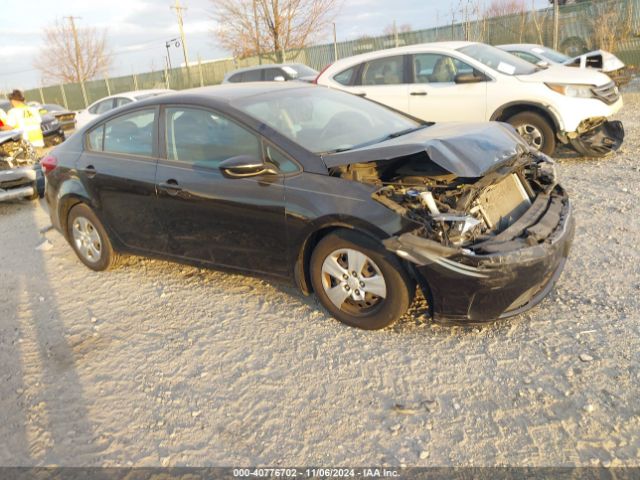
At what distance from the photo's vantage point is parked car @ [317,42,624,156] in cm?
705

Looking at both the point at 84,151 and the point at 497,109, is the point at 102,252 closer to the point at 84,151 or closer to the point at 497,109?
the point at 84,151

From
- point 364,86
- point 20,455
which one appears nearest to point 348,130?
point 20,455

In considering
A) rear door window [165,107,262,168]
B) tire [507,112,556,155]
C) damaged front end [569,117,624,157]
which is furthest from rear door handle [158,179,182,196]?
damaged front end [569,117,624,157]

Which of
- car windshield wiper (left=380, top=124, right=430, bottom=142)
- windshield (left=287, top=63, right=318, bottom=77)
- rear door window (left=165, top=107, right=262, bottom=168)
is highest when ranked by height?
windshield (left=287, top=63, right=318, bottom=77)

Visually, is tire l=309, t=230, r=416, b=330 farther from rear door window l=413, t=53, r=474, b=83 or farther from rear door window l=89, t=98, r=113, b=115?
rear door window l=89, t=98, r=113, b=115

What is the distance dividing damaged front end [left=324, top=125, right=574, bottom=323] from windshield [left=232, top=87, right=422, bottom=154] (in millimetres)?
498

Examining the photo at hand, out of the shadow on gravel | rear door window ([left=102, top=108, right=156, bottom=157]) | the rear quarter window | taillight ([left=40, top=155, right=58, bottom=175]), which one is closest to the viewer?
the shadow on gravel

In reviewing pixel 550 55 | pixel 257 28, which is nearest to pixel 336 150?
pixel 550 55

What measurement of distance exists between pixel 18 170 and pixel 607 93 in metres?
8.43

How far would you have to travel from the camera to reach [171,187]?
416 centimetres

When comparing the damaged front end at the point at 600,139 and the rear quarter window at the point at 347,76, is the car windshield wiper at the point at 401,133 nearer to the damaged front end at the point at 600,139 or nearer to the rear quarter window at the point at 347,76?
the damaged front end at the point at 600,139

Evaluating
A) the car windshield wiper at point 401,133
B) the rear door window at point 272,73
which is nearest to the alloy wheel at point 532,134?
the car windshield wiper at point 401,133

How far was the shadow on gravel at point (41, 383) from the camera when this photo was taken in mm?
2795

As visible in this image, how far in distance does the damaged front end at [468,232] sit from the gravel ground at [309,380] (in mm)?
334
